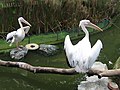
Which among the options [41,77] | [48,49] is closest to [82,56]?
[41,77]

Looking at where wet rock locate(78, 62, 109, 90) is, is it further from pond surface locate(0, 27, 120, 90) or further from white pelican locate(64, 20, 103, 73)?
white pelican locate(64, 20, 103, 73)

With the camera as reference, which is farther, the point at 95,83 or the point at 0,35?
the point at 0,35

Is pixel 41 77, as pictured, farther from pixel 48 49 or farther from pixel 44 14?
pixel 44 14

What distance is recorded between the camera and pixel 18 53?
6926 mm

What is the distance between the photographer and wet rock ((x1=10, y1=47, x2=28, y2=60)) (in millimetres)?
6902

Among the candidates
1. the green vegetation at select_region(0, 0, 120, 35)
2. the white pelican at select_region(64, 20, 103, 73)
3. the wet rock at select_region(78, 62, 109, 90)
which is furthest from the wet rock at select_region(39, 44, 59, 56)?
the white pelican at select_region(64, 20, 103, 73)

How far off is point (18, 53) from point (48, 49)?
672mm

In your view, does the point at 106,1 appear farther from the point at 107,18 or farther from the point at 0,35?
the point at 0,35

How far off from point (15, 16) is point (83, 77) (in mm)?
2649

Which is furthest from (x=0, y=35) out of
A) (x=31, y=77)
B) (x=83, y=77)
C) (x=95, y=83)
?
(x=95, y=83)

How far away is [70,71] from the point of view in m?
5.37

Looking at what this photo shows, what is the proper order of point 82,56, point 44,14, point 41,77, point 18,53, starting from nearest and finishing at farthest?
point 82,56, point 41,77, point 18,53, point 44,14

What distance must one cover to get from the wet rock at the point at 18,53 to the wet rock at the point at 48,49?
1.18 feet

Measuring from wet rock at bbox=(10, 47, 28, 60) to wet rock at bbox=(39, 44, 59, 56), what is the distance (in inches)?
14.2
